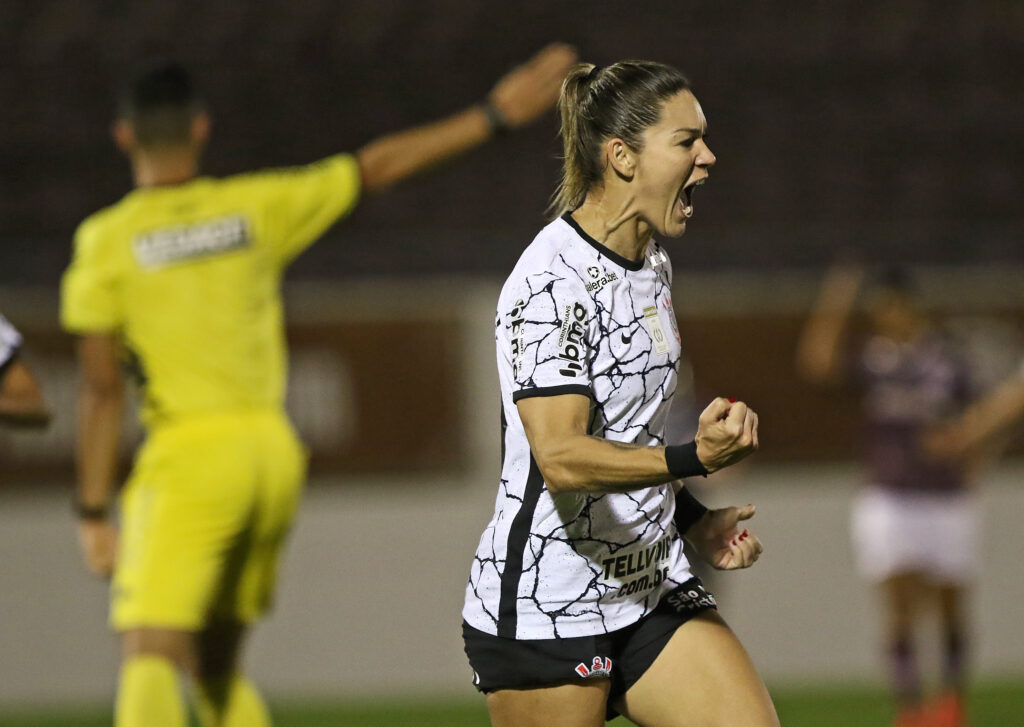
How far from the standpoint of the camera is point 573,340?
110 inches

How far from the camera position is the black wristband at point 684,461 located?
2.63 metres

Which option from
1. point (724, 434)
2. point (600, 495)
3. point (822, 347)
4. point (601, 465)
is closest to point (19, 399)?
point (600, 495)

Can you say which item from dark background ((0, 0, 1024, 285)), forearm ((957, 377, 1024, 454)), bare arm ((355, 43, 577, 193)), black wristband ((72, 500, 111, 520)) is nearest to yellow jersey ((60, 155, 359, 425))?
black wristband ((72, 500, 111, 520))

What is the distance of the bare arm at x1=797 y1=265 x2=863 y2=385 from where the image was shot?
860cm

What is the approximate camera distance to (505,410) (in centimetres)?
301

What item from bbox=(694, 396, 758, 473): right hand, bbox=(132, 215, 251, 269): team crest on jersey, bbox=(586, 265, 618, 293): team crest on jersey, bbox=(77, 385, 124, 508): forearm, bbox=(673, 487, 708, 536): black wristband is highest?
bbox=(132, 215, 251, 269): team crest on jersey

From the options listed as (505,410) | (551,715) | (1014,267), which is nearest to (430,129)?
(505,410)

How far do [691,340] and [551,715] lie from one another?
6.77 metres

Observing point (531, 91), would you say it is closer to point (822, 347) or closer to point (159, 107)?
point (159, 107)

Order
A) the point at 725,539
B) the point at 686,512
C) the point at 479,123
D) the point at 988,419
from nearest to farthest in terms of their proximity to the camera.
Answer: the point at 725,539 → the point at 686,512 → the point at 479,123 → the point at 988,419

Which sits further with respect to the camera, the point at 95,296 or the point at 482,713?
the point at 482,713

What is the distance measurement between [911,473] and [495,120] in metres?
4.46

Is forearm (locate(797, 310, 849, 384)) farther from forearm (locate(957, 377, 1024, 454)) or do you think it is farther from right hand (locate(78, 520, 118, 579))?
right hand (locate(78, 520, 118, 579))

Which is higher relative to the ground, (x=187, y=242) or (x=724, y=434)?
(x=187, y=242)
